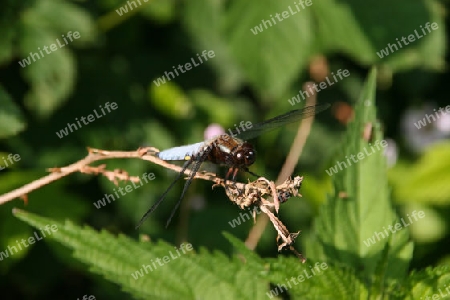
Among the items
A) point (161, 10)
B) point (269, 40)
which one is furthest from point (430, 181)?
point (161, 10)

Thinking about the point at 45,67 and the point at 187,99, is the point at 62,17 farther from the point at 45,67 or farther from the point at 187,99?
the point at 187,99

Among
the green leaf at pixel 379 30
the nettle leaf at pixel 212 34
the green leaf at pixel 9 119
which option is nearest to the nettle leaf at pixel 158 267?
the green leaf at pixel 9 119

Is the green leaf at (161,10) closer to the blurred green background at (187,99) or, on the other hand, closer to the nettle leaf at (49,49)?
the blurred green background at (187,99)

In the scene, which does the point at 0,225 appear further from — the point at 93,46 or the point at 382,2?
the point at 382,2

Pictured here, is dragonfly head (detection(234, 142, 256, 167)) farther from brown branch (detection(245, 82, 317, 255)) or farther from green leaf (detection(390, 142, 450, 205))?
green leaf (detection(390, 142, 450, 205))

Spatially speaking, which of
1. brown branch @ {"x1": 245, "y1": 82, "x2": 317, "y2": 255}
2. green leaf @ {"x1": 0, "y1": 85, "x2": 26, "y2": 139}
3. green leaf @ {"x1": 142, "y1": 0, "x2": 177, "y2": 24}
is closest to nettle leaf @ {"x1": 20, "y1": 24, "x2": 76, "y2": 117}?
green leaf @ {"x1": 0, "y1": 85, "x2": 26, "y2": 139}
